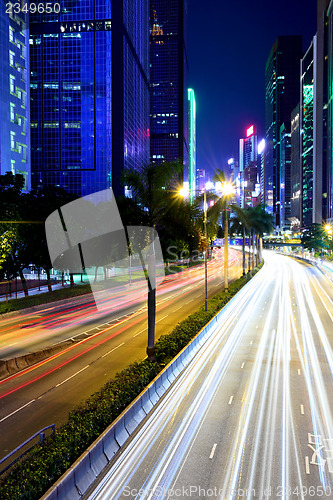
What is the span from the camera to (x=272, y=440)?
10.2 meters

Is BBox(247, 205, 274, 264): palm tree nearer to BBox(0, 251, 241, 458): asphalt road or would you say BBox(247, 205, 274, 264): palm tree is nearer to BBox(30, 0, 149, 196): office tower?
BBox(0, 251, 241, 458): asphalt road

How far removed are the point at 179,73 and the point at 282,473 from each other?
708 feet

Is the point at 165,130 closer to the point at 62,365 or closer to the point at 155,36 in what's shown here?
the point at 155,36

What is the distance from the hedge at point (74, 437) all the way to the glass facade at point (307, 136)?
17276 centimetres

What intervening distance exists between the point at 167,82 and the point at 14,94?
143644mm

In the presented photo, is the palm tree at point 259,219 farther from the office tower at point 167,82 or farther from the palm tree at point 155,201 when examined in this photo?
the office tower at point 167,82

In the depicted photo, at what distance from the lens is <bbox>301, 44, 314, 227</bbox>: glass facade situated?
16938cm

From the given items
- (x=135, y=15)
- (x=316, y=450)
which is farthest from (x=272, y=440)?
(x=135, y=15)

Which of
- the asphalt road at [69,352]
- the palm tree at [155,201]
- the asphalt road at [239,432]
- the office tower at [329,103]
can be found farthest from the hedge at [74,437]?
the office tower at [329,103]

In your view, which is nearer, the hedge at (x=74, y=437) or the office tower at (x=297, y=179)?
the hedge at (x=74, y=437)

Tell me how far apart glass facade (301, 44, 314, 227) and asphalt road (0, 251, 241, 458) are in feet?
515

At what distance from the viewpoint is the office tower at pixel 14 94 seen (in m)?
66.6

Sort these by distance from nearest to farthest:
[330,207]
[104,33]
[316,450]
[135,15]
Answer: [316,450], [104,33], [135,15], [330,207]

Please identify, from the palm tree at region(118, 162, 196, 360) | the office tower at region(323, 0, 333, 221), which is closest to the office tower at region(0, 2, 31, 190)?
the palm tree at region(118, 162, 196, 360)
